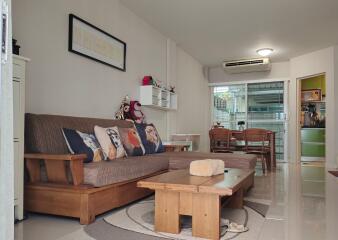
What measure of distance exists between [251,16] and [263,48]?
182 centimetres

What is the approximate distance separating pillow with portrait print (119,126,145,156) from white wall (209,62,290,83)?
4.89 meters

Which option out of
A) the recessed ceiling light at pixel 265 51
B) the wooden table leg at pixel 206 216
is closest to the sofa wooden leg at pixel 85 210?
the wooden table leg at pixel 206 216

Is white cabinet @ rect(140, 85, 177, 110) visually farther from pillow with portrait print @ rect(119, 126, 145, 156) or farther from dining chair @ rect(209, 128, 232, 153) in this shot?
pillow with portrait print @ rect(119, 126, 145, 156)

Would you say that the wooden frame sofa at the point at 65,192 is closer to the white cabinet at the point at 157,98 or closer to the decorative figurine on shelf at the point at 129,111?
the decorative figurine on shelf at the point at 129,111

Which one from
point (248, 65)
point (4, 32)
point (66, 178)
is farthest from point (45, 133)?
point (248, 65)

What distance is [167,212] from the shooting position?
1986mm

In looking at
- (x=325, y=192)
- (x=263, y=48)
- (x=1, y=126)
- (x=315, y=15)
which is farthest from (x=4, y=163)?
(x=263, y=48)

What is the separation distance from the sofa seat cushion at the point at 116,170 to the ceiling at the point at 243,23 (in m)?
2.44

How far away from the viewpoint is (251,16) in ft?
14.9

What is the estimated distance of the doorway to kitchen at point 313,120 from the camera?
770 centimetres

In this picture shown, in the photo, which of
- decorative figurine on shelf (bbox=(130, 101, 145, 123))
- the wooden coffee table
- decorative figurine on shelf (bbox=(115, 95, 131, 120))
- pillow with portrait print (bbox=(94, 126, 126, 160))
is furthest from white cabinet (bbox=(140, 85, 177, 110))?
the wooden coffee table

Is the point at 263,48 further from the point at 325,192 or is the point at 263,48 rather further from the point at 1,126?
the point at 1,126

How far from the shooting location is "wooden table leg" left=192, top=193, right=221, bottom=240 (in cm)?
185

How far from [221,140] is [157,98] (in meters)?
1.55
